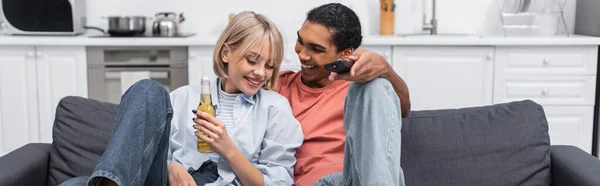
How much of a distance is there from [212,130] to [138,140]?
0.21m

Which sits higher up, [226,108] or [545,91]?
[226,108]

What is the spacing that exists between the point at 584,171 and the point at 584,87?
186 centimetres

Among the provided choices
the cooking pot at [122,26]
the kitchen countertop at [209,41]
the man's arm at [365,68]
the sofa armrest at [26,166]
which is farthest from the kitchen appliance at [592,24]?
the sofa armrest at [26,166]

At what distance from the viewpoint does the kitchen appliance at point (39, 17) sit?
364 cm

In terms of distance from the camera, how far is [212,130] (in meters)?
1.76

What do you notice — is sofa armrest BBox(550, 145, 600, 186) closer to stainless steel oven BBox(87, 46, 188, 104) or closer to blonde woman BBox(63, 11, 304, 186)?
blonde woman BBox(63, 11, 304, 186)

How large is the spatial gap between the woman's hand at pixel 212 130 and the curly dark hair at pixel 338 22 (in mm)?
502

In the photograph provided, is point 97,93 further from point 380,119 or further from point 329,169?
point 380,119

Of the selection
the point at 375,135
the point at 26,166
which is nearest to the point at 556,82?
the point at 375,135

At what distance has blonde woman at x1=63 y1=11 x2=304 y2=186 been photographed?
1774 millimetres

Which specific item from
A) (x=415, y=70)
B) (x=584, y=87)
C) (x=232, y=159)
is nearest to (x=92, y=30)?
(x=415, y=70)

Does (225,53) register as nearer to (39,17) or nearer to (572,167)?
(572,167)

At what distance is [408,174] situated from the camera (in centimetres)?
203

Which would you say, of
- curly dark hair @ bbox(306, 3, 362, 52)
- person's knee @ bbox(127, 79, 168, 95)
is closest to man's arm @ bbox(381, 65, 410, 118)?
curly dark hair @ bbox(306, 3, 362, 52)
